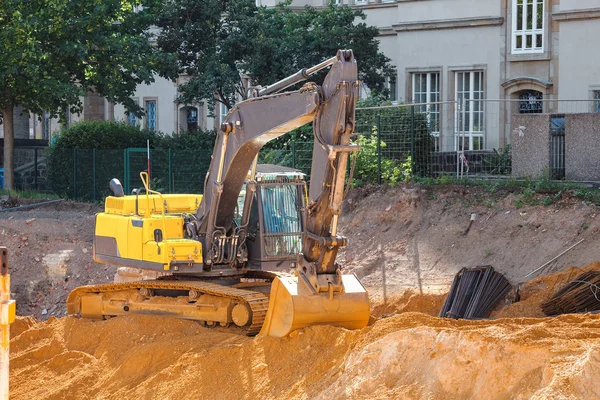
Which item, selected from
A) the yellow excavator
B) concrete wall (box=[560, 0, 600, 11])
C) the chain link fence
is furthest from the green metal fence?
the yellow excavator

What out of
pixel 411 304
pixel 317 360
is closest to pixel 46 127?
pixel 411 304

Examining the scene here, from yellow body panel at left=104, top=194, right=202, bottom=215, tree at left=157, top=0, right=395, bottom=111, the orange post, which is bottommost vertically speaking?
the orange post

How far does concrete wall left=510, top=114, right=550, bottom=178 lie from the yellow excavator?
803 centimetres

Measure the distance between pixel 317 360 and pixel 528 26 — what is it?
20.7 meters

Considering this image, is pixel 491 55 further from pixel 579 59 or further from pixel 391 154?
pixel 391 154

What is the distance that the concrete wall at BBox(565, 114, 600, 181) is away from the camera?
2056 cm

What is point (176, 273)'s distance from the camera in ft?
46.6

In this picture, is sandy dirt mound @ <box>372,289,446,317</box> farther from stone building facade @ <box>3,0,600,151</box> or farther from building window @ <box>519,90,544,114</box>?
building window @ <box>519,90,544,114</box>

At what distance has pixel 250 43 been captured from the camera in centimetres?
3045

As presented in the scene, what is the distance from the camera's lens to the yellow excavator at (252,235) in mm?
11461

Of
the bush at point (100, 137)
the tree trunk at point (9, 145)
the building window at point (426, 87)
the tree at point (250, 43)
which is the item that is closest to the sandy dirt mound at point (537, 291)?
the tree at point (250, 43)

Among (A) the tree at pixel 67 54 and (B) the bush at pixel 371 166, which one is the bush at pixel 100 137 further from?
(B) the bush at pixel 371 166

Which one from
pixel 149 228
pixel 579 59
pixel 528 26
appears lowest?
pixel 149 228

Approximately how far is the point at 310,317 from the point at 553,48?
19341mm
